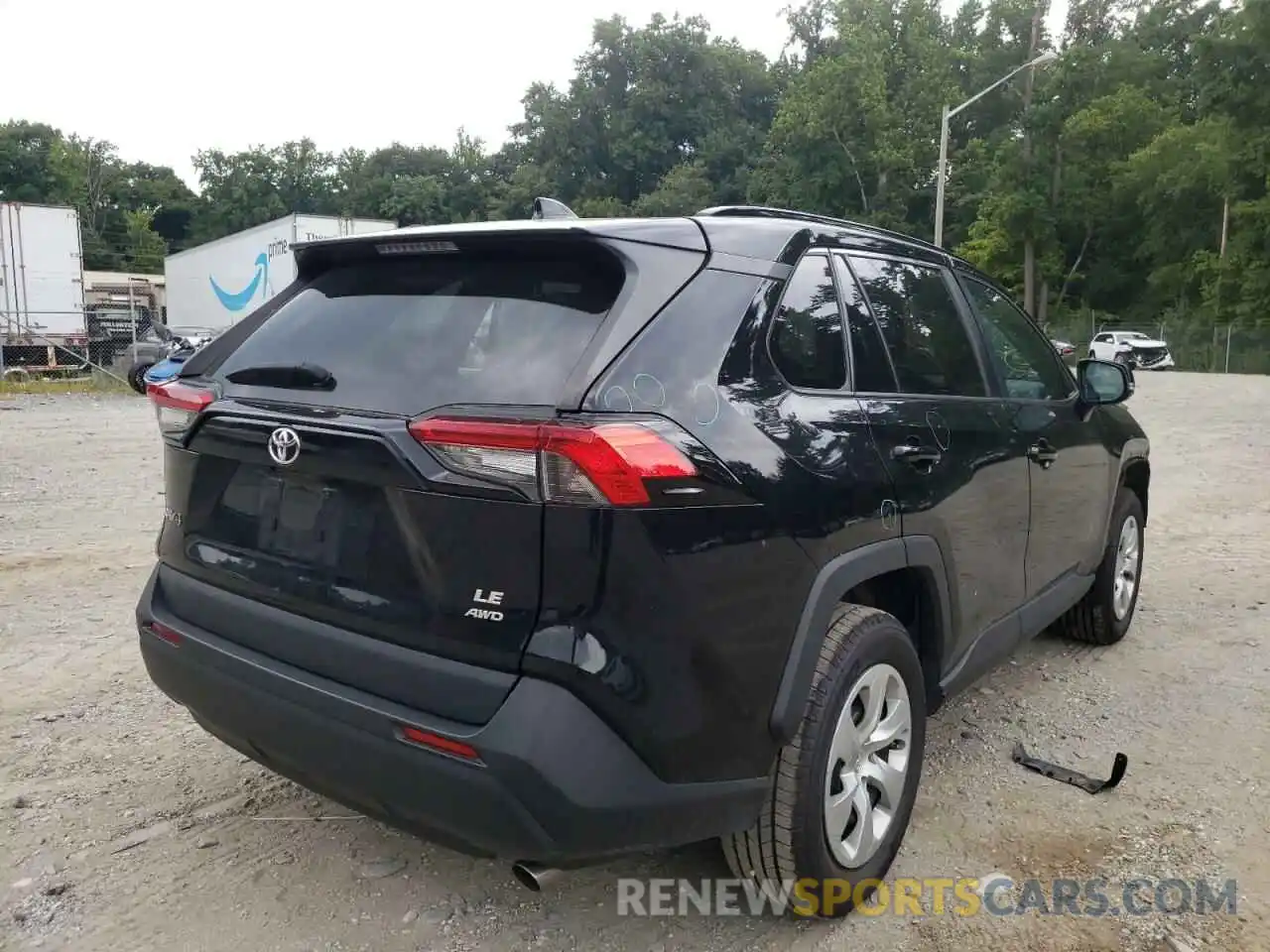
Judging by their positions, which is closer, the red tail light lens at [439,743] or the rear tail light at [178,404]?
the red tail light lens at [439,743]

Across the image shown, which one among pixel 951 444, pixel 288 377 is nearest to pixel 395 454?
pixel 288 377

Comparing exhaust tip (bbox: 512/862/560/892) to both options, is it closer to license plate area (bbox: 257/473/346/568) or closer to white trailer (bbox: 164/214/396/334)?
license plate area (bbox: 257/473/346/568)

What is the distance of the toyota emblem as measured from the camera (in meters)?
2.26

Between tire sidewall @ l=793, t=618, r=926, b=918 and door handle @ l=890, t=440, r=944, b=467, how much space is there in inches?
17.8

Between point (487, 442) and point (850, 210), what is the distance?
53.6 m

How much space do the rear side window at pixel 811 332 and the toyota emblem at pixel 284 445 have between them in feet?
3.79

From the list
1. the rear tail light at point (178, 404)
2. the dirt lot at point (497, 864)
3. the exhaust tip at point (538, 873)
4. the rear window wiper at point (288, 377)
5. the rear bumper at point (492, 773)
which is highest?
the rear window wiper at point (288, 377)

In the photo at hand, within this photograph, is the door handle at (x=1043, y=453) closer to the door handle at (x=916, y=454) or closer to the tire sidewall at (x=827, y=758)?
the door handle at (x=916, y=454)

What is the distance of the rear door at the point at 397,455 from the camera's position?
2016 millimetres

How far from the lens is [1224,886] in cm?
276

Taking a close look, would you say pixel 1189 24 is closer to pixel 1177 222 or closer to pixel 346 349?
pixel 1177 222

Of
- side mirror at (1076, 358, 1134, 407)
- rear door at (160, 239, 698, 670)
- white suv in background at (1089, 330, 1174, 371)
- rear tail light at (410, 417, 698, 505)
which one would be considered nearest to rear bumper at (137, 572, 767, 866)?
rear door at (160, 239, 698, 670)

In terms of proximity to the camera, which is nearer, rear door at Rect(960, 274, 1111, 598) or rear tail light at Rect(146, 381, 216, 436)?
rear tail light at Rect(146, 381, 216, 436)

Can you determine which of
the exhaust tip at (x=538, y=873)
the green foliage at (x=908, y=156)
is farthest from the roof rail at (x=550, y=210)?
the green foliage at (x=908, y=156)
